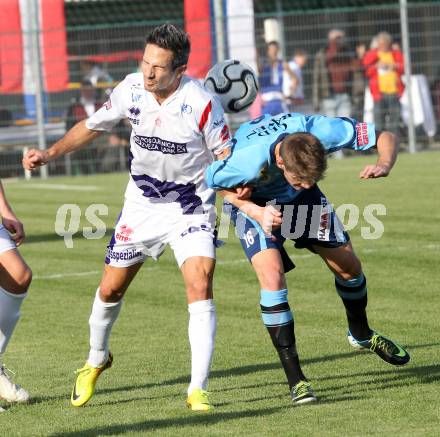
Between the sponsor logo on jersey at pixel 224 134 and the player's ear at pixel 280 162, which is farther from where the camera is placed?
the sponsor logo on jersey at pixel 224 134

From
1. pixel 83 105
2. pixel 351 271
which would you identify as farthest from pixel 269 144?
pixel 83 105

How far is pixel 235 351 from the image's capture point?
9016 mm

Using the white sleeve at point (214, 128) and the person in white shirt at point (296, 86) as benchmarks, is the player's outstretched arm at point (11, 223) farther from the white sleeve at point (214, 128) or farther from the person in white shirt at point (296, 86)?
the person in white shirt at point (296, 86)

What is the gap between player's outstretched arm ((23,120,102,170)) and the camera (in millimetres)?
7668

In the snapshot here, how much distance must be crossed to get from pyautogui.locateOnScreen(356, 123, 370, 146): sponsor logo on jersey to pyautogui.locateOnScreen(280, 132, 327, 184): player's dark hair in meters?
0.53

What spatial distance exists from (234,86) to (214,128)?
1085 mm

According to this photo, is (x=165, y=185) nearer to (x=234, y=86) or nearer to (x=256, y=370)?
(x=234, y=86)

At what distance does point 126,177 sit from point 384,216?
9.23m

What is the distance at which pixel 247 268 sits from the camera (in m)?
13.1

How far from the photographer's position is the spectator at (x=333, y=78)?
26.1 metres

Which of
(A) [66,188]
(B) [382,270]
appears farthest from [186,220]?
(A) [66,188]

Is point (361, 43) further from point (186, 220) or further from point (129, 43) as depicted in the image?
point (186, 220)


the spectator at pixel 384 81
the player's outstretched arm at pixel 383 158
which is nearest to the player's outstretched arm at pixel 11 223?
the player's outstretched arm at pixel 383 158

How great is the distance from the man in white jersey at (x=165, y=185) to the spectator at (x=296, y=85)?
17.9m
